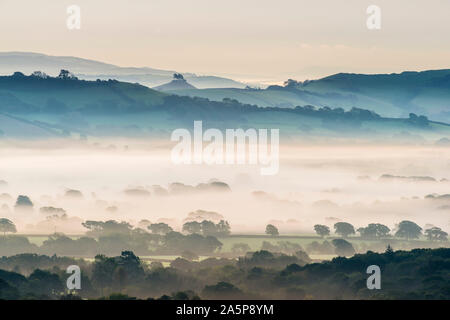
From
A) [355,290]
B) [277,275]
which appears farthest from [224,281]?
[355,290]

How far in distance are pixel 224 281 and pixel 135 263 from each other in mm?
26686

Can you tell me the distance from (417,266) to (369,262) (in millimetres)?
12739

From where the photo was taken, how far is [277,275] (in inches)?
5832
